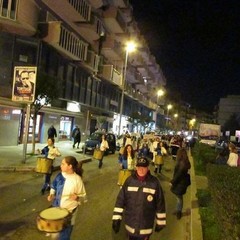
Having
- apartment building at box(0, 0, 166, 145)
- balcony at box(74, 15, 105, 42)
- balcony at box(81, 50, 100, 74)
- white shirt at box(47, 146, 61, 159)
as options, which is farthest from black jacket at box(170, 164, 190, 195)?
balcony at box(74, 15, 105, 42)

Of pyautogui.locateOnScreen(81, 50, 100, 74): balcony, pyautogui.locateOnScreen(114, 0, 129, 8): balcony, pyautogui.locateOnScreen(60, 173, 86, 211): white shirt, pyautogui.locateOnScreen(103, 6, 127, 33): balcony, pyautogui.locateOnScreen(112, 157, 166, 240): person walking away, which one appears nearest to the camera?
pyautogui.locateOnScreen(112, 157, 166, 240): person walking away

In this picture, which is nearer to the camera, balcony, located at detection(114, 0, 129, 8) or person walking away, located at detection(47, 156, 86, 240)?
person walking away, located at detection(47, 156, 86, 240)

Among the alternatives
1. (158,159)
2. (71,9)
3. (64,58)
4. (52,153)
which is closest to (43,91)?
(158,159)

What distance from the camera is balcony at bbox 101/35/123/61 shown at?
1657 inches

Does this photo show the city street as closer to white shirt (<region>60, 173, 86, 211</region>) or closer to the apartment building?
white shirt (<region>60, 173, 86, 211</region>)

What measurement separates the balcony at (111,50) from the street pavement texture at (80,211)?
28.4 metres

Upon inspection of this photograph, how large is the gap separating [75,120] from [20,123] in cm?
1157

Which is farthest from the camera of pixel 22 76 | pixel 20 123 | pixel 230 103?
pixel 230 103

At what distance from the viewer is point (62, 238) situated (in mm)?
5438

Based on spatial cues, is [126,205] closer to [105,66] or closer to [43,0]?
[43,0]

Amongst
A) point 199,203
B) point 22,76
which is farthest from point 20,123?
point 199,203

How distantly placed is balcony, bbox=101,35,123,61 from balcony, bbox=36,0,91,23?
8.30 metres

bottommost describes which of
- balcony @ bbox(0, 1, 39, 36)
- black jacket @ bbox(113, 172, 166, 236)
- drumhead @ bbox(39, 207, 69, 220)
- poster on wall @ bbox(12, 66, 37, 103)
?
drumhead @ bbox(39, 207, 69, 220)

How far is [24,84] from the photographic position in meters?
18.0
